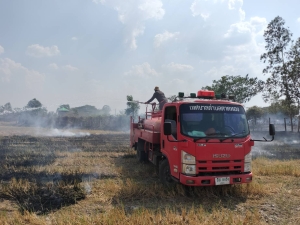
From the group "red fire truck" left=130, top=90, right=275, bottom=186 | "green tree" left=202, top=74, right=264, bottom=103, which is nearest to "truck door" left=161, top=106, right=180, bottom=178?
"red fire truck" left=130, top=90, right=275, bottom=186

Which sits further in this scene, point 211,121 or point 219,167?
point 211,121

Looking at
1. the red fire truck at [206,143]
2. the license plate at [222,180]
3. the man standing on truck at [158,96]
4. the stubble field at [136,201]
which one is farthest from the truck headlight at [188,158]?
the man standing on truck at [158,96]

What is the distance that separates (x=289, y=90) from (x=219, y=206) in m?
21.7

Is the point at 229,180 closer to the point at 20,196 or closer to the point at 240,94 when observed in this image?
the point at 20,196

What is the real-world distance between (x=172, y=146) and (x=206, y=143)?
88 centimetres

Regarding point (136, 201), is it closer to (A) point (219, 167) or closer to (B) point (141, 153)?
(A) point (219, 167)

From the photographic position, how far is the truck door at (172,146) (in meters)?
6.21

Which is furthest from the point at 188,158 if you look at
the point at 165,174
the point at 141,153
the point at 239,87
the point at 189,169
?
the point at 239,87

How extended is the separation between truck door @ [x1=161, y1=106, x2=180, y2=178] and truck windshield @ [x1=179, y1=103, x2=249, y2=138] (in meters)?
0.24

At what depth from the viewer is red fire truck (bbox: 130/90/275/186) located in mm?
5922

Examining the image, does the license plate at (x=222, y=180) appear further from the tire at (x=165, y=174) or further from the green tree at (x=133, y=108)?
the green tree at (x=133, y=108)

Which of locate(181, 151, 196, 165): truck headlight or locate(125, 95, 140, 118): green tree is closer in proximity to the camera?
locate(181, 151, 196, 165): truck headlight

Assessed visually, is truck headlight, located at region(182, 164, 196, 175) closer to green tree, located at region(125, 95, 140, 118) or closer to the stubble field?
the stubble field

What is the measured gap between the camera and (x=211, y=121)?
20.9 feet
